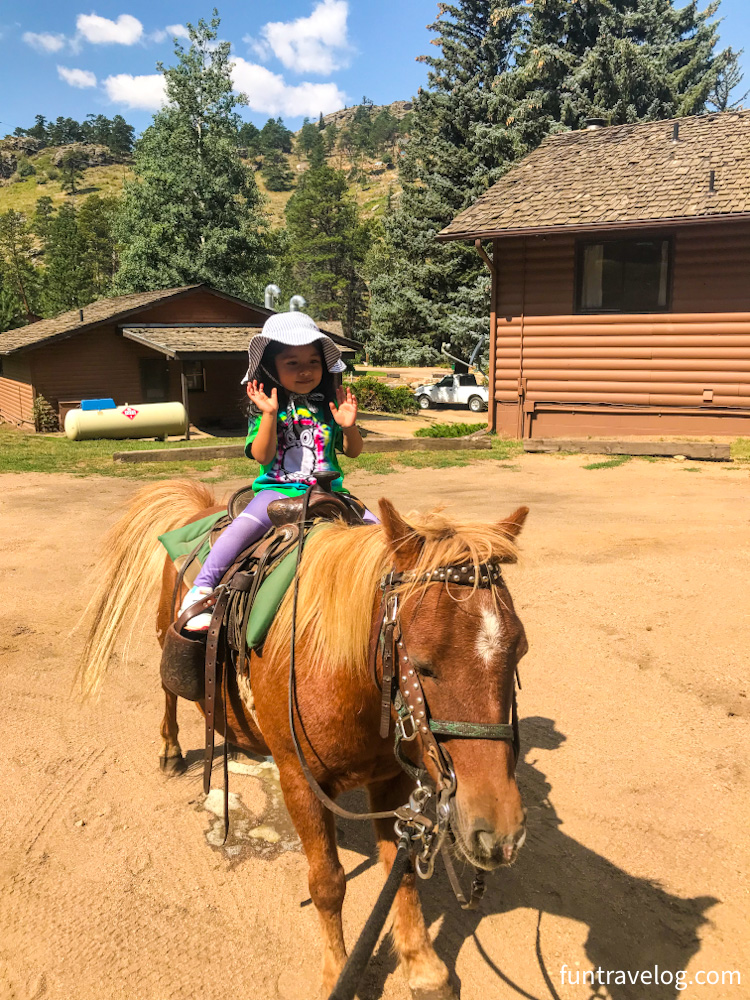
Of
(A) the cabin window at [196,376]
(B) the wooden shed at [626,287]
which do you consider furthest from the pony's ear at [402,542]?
(A) the cabin window at [196,376]

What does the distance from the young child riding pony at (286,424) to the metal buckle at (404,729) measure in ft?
3.99

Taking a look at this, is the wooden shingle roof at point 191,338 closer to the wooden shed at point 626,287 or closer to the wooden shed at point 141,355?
the wooden shed at point 141,355

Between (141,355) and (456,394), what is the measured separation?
45.8 feet

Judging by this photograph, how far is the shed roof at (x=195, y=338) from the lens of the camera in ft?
73.2

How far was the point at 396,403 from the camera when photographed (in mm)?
30812

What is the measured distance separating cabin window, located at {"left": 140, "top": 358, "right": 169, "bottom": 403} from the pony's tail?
2383cm

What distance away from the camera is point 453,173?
36.0 metres

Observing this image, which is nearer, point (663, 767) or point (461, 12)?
point (663, 767)

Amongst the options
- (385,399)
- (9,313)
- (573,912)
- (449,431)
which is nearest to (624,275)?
(449,431)

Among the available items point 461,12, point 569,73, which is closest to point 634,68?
point 569,73

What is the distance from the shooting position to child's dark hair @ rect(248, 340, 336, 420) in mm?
3285

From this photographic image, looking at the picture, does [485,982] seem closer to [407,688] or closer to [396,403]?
[407,688]

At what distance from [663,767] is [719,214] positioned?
526 inches

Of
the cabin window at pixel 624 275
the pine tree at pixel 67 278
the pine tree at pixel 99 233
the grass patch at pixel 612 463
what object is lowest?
the grass patch at pixel 612 463
